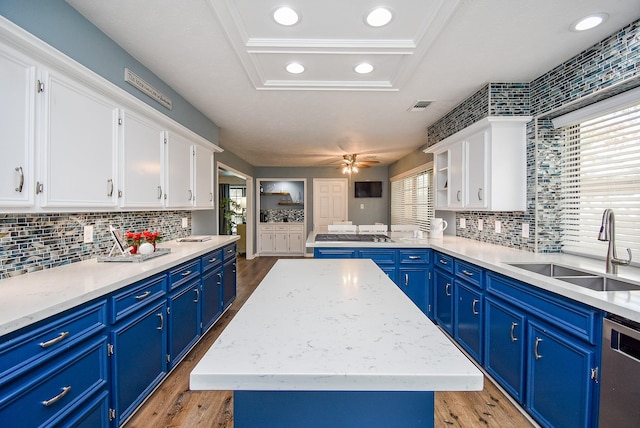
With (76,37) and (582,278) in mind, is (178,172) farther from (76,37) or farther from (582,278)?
(582,278)

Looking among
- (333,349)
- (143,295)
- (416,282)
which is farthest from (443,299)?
(143,295)

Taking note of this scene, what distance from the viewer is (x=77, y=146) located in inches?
67.1

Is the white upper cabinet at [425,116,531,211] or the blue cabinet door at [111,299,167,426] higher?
the white upper cabinet at [425,116,531,211]

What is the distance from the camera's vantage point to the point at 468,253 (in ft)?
8.41

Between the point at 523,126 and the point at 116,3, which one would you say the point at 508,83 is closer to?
the point at 523,126

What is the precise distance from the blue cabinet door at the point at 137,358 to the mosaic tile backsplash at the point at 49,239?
66 centimetres

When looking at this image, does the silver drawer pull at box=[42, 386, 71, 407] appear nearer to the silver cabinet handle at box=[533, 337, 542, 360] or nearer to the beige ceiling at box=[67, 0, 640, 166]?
the beige ceiling at box=[67, 0, 640, 166]

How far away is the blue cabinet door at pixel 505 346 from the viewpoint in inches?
73.7

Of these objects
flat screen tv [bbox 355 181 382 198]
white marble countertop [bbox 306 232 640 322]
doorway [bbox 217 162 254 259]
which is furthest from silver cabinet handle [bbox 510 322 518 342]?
flat screen tv [bbox 355 181 382 198]

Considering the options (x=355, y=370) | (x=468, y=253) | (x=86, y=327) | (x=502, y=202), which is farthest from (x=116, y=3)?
(x=502, y=202)

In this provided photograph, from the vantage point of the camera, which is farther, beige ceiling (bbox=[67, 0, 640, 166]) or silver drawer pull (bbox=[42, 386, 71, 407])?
beige ceiling (bbox=[67, 0, 640, 166])

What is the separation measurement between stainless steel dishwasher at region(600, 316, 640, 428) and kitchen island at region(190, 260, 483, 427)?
0.97 m

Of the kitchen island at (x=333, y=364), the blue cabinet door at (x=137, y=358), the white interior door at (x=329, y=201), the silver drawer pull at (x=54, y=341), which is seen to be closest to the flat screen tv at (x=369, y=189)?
the white interior door at (x=329, y=201)

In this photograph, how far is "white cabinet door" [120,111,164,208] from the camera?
2117 mm
